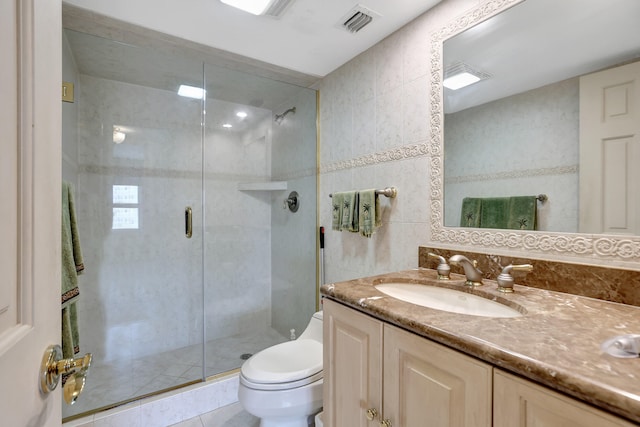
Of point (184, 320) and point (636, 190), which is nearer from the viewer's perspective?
point (636, 190)

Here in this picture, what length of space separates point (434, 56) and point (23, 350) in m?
1.72

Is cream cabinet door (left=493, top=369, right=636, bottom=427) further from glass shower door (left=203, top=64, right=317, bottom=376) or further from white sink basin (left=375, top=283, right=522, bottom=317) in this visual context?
glass shower door (left=203, top=64, right=317, bottom=376)

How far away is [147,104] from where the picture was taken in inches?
92.4

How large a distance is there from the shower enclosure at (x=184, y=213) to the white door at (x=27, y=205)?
5.61 feet

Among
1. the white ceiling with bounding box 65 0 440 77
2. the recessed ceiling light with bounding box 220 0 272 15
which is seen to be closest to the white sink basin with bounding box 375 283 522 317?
the white ceiling with bounding box 65 0 440 77

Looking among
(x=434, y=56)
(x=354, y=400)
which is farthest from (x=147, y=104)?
(x=354, y=400)

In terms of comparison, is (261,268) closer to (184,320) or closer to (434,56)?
(184,320)

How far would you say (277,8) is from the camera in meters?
1.47

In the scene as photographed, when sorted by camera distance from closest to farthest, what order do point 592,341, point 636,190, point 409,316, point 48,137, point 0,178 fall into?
point 0,178 < point 48,137 < point 592,341 < point 409,316 < point 636,190

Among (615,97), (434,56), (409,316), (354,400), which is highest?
(434,56)

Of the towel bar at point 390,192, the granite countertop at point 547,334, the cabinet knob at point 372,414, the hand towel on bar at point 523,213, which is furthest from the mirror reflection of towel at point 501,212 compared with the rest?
the cabinet knob at point 372,414

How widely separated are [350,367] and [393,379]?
189mm

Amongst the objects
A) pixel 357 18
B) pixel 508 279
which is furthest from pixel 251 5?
pixel 508 279

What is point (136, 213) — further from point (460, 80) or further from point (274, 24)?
point (460, 80)
